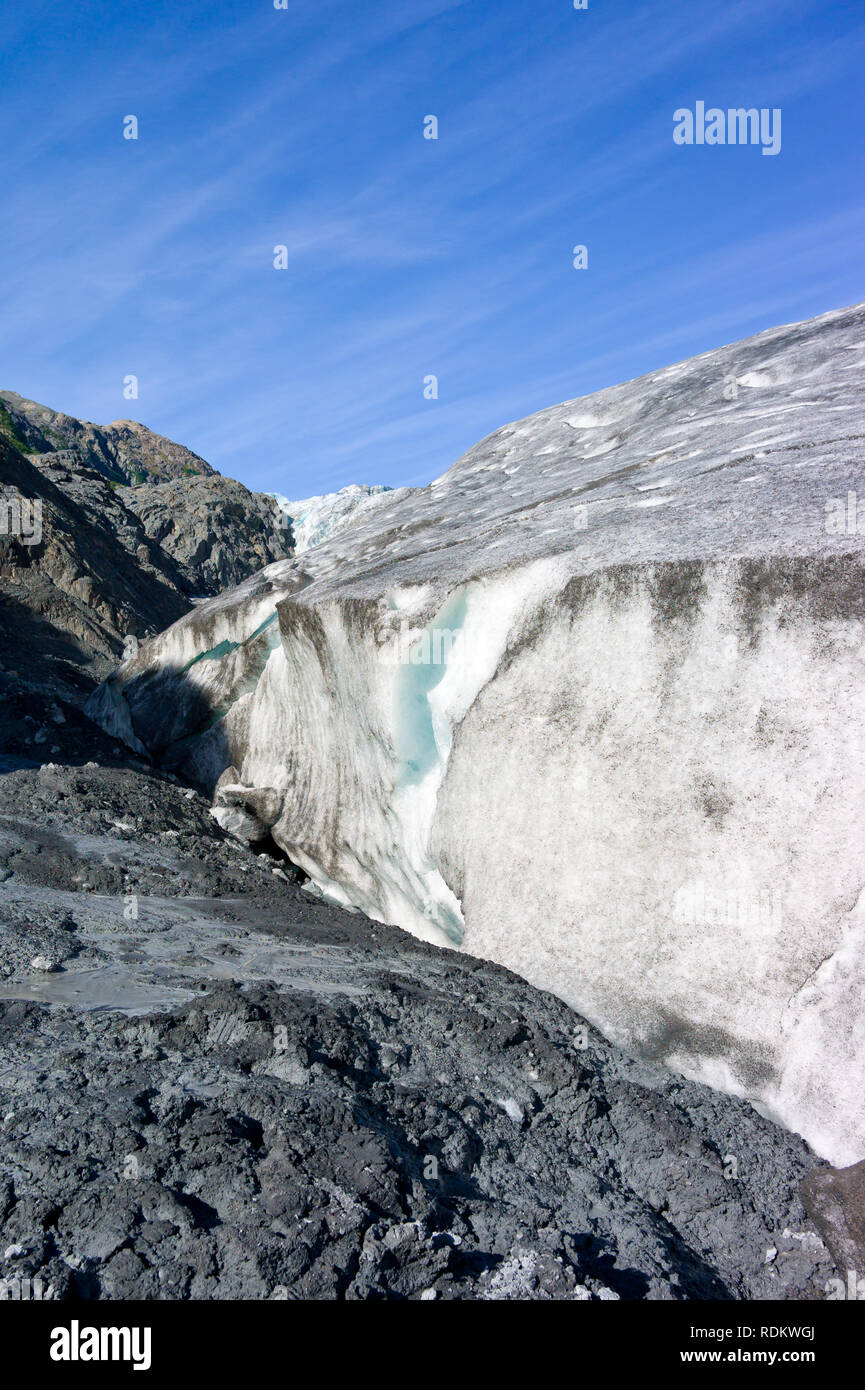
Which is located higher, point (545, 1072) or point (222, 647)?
point (222, 647)

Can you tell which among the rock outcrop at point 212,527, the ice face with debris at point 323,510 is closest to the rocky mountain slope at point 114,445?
the ice face with debris at point 323,510

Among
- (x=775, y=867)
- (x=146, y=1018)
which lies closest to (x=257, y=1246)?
(x=146, y=1018)

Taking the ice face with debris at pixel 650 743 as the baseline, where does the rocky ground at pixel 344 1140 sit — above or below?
below

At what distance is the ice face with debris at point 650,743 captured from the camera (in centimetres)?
420

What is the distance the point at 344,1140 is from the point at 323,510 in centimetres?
5405

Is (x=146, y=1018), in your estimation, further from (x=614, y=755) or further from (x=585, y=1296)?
(x=614, y=755)

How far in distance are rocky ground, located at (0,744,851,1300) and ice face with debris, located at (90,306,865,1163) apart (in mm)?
406

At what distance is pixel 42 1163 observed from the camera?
2.86m

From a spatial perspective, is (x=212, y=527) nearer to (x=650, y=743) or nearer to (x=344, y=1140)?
(x=650, y=743)

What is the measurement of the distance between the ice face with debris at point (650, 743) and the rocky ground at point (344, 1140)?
41 cm
